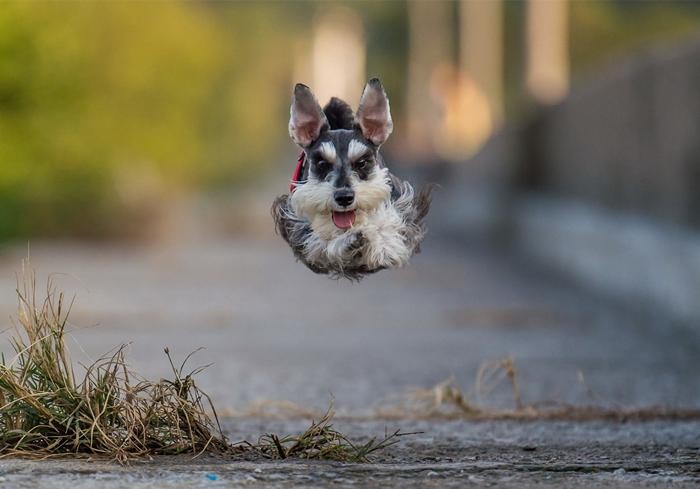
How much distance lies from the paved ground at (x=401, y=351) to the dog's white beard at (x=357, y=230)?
1.47 metres

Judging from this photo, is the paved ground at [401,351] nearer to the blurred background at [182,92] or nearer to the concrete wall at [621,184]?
the concrete wall at [621,184]

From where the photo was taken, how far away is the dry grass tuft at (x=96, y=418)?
8430 millimetres

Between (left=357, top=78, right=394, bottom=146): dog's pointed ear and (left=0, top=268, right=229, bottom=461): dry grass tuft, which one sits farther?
(left=0, top=268, right=229, bottom=461): dry grass tuft

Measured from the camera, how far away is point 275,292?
25.3 meters

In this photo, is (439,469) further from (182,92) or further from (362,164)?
(182,92)

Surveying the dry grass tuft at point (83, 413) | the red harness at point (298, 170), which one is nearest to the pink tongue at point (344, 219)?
the red harness at point (298, 170)

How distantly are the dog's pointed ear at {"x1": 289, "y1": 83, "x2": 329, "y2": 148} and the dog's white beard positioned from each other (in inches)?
8.5

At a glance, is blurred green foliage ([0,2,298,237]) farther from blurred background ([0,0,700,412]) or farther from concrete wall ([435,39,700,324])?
concrete wall ([435,39,700,324])

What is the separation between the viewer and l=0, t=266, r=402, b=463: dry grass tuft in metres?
8.43

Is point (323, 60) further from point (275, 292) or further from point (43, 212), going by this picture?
point (275, 292)

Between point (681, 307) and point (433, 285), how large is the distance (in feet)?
28.3

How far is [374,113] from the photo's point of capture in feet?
23.3

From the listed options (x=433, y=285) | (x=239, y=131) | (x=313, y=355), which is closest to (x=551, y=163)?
(x=433, y=285)

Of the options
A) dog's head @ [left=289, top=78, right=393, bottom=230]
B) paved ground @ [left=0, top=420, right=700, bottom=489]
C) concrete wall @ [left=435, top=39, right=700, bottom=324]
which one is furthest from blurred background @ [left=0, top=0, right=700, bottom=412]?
dog's head @ [left=289, top=78, right=393, bottom=230]
